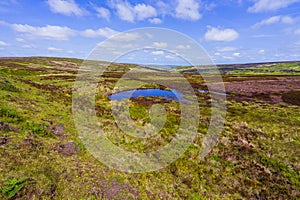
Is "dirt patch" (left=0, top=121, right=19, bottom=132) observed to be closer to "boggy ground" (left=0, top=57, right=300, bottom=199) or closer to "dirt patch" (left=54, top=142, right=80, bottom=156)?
"boggy ground" (left=0, top=57, right=300, bottom=199)

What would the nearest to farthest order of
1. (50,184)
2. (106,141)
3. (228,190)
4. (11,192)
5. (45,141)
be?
1. (11,192)
2. (50,184)
3. (228,190)
4. (45,141)
5. (106,141)

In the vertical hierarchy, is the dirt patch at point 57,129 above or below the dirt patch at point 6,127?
below

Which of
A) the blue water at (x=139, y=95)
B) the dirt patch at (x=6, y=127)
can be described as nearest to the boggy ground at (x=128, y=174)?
the dirt patch at (x=6, y=127)

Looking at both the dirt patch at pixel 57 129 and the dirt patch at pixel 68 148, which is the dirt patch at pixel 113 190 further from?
the dirt patch at pixel 57 129

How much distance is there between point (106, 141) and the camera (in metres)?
14.8

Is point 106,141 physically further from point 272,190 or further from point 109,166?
point 272,190

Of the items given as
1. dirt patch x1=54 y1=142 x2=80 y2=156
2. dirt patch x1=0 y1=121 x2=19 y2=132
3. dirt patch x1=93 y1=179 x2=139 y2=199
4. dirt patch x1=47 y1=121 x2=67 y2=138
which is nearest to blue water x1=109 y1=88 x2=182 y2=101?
dirt patch x1=47 y1=121 x2=67 y2=138

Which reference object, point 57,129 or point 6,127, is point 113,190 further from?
point 6,127

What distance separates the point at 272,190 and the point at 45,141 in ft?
50.1

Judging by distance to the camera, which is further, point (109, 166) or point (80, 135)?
point (80, 135)

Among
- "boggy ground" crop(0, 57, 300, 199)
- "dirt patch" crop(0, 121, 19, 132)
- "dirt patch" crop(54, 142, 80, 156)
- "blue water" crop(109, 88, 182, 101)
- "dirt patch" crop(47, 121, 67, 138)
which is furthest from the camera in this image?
"blue water" crop(109, 88, 182, 101)

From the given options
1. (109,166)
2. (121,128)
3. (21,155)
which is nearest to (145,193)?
(109,166)

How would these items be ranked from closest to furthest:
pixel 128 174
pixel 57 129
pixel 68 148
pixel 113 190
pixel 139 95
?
pixel 113 190, pixel 128 174, pixel 68 148, pixel 57 129, pixel 139 95

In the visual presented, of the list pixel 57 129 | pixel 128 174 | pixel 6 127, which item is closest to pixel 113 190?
pixel 128 174
